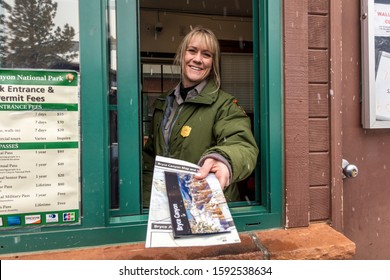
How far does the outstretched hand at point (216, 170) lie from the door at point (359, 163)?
116 cm

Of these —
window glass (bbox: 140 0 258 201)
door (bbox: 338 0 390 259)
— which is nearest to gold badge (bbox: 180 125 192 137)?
A: door (bbox: 338 0 390 259)

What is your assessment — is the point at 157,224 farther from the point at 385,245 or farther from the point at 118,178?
the point at 385,245

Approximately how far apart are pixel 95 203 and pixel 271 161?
100cm

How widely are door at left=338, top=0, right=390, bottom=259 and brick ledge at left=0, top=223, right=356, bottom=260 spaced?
0.55 m

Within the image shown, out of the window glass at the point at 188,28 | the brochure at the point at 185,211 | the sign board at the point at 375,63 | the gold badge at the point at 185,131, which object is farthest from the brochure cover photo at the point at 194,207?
the window glass at the point at 188,28

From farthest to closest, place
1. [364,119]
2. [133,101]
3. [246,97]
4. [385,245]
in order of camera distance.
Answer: [246,97] → [385,245] → [364,119] → [133,101]

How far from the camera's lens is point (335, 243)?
1750 mm

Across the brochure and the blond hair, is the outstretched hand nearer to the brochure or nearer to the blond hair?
the brochure

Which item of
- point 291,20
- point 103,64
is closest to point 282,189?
point 291,20

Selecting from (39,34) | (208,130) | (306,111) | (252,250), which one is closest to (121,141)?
(208,130)

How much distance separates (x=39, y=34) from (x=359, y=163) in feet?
7.06

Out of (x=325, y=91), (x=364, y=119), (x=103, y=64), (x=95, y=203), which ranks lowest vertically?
(x=95, y=203)

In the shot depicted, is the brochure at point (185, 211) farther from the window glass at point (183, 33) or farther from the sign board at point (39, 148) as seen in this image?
the window glass at point (183, 33)

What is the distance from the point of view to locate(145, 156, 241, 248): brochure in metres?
1.27
